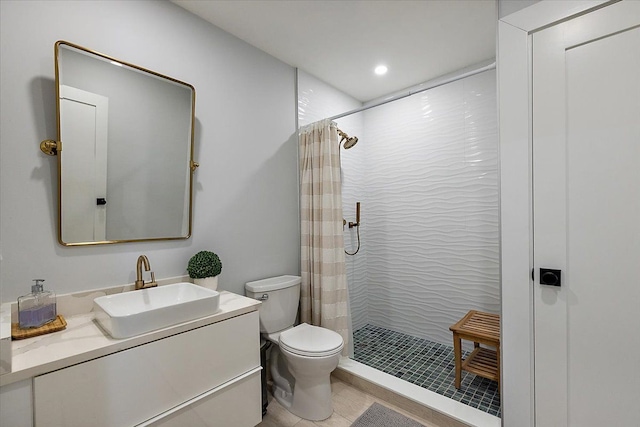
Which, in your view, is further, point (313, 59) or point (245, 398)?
point (313, 59)

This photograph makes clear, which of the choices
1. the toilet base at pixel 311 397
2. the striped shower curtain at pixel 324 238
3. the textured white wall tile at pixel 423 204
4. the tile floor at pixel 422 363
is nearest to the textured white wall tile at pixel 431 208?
the textured white wall tile at pixel 423 204

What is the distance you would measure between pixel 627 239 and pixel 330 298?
161cm

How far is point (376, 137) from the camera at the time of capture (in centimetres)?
315

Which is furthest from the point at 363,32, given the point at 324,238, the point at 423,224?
the point at 423,224

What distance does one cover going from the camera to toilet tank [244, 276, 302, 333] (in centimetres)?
200

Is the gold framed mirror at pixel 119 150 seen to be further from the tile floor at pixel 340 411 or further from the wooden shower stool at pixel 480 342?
the wooden shower stool at pixel 480 342

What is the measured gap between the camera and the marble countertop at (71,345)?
89 cm

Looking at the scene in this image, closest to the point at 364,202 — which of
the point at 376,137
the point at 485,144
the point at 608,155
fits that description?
the point at 376,137

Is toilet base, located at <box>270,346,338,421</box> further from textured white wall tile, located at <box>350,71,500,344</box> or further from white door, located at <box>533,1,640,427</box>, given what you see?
textured white wall tile, located at <box>350,71,500,344</box>

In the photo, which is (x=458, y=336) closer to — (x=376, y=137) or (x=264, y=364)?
(x=264, y=364)

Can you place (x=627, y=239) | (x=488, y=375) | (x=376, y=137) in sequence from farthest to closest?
(x=376, y=137), (x=488, y=375), (x=627, y=239)

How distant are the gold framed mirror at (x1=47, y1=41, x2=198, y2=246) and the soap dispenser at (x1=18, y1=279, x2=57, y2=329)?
23 cm

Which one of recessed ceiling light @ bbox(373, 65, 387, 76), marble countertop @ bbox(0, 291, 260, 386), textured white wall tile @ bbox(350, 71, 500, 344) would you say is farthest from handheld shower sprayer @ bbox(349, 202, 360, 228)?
marble countertop @ bbox(0, 291, 260, 386)

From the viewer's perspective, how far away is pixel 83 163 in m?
1.41
